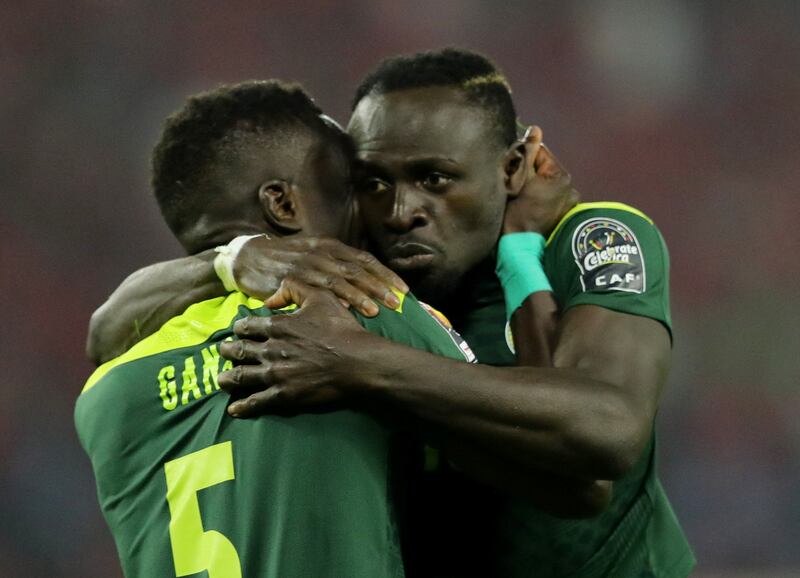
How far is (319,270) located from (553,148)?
19.1 ft

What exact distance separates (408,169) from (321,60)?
5.47m

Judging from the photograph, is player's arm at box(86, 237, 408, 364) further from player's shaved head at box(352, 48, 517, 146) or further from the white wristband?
player's shaved head at box(352, 48, 517, 146)

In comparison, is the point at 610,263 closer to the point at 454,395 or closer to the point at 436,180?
the point at 436,180

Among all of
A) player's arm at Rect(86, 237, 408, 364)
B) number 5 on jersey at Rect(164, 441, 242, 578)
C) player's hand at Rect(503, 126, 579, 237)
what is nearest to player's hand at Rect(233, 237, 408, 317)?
player's arm at Rect(86, 237, 408, 364)

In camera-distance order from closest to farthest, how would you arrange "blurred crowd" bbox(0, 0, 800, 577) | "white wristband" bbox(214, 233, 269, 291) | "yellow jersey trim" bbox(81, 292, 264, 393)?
"yellow jersey trim" bbox(81, 292, 264, 393), "white wristband" bbox(214, 233, 269, 291), "blurred crowd" bbox(0, 0, 800, 577)

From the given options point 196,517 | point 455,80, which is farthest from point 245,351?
point 455,80

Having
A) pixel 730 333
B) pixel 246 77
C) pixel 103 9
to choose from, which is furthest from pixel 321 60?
pixel 730 333

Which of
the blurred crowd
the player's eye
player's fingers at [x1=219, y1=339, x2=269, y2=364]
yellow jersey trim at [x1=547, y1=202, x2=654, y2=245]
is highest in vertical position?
the player's eye

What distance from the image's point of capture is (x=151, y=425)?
2.18m

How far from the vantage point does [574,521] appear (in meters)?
2.66

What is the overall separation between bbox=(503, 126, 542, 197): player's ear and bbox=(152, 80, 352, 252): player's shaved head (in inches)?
20.1

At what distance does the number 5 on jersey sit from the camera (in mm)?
2062

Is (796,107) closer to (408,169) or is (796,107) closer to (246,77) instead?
(246,77)

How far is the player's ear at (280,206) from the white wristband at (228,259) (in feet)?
0.14
